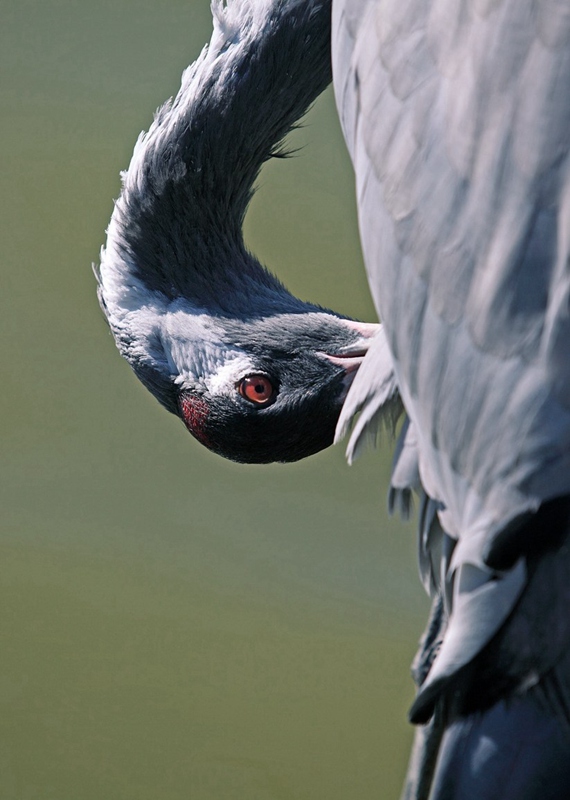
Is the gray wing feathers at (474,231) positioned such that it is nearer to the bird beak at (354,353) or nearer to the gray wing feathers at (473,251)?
the gray wing feathers at (473,251)

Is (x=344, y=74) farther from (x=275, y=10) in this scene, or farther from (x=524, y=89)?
(x=275, y=10)

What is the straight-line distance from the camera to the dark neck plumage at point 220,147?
136cm

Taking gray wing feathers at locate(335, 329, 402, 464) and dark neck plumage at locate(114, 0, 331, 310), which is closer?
gray wing feathers at locate(335, 329, 402, 464)

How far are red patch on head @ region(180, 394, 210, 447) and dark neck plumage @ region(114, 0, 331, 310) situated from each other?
5.4 inches

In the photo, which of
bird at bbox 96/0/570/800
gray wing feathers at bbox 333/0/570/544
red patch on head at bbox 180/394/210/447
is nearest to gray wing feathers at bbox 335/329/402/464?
bird at bbox 96/0/570/800

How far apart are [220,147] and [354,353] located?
1.04 feet

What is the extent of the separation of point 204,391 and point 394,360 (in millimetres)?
467

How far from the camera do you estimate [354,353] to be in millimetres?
1353

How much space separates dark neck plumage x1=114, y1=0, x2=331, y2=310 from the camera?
4.46ft

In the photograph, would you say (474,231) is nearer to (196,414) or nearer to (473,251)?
(473,251)

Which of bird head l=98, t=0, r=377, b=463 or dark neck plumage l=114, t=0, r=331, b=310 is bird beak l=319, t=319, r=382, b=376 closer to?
bird head l=98, t=0, r=377, b=463

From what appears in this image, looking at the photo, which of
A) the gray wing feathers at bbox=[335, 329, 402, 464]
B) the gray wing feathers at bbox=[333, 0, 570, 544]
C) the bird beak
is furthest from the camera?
the bird beak

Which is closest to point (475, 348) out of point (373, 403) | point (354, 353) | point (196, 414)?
point (373, 403)

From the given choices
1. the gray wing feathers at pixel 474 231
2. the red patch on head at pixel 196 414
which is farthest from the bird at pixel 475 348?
the red patch on head at pixel 196 414
